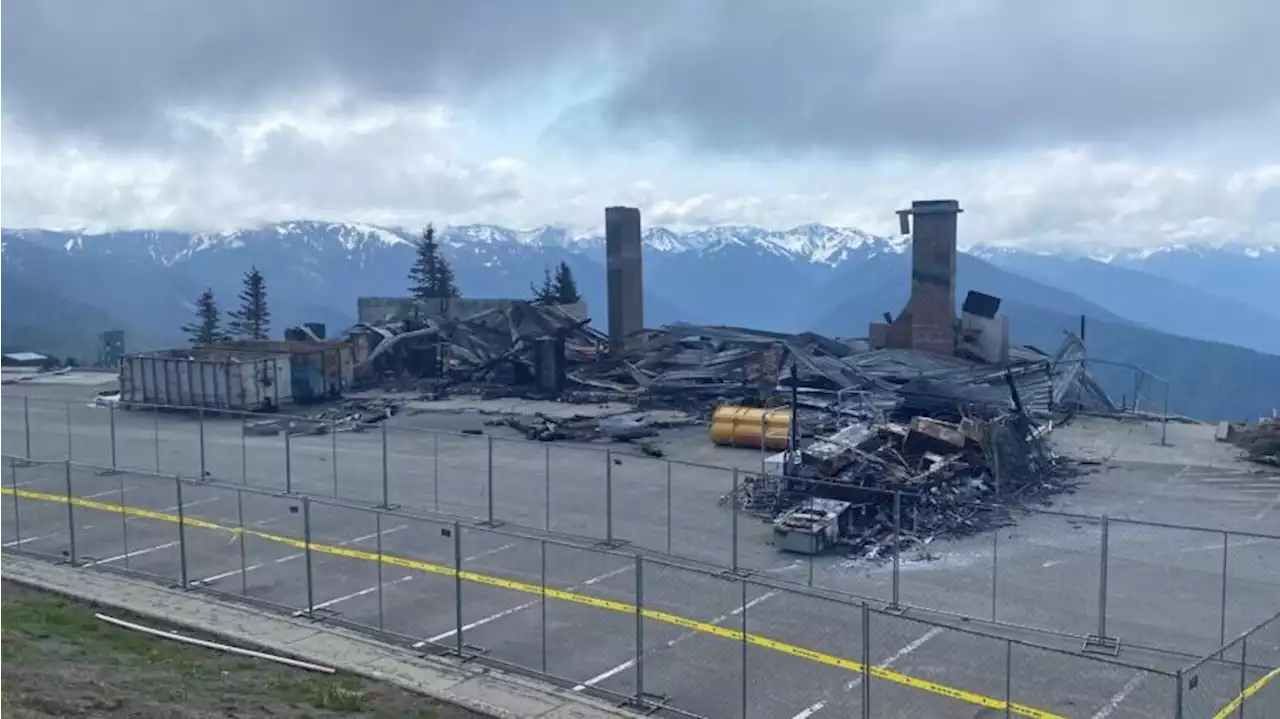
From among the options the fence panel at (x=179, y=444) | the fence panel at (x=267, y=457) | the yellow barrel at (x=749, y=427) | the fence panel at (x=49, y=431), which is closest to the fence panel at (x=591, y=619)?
the fence panel at (x=267, y=457)

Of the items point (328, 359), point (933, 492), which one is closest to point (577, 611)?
point (933, 492)

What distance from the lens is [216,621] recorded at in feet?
52.5

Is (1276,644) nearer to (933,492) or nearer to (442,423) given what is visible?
(933,492)

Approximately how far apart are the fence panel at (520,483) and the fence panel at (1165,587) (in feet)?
35.0

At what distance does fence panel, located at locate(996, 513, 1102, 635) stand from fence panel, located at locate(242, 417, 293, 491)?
14346 mm

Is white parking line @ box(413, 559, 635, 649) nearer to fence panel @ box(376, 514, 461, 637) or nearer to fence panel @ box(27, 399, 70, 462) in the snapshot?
fence panel @ box(376, 514, 461, 637)

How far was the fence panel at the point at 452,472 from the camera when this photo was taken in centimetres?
2460

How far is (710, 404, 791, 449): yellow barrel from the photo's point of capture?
31891mm

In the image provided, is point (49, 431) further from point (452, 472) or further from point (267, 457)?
point (452, 472)

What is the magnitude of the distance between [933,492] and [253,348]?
113 feet

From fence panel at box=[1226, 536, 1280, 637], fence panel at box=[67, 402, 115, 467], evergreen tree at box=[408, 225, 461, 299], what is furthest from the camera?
evergreen tree at box=[408, 225, 461, 299]

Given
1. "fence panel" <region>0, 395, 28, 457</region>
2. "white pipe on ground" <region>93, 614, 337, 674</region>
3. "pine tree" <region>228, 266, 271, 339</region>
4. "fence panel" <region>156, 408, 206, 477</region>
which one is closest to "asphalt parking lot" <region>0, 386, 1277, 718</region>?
"fence panel" <region>156, 408, 206, 477</region>

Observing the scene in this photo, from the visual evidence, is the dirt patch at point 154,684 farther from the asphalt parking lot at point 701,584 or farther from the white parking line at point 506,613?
the asphalt parking lot at point 701,584

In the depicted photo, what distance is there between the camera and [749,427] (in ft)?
106
